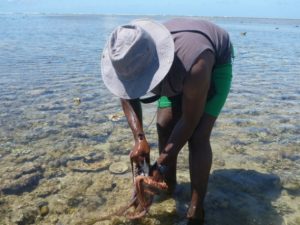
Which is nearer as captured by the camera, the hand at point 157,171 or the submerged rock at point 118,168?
the hand at point 157,171

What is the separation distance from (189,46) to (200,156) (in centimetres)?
120

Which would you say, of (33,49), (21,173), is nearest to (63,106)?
(21,173)

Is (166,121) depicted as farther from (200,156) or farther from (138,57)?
(138,57)

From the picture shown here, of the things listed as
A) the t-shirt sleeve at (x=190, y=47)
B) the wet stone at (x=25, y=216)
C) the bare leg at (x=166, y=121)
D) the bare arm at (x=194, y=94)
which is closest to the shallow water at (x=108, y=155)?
the wet stone at (x=25, y=216)

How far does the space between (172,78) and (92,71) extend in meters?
10.2

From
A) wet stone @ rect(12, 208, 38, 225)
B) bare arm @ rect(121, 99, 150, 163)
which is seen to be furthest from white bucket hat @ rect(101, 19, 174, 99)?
wet stone @ rect(12, 208, 38, 225)

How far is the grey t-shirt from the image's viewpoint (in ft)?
10.3

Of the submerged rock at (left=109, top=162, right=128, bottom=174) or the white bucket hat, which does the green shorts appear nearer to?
the white bucket hat

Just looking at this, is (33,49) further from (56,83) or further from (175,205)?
(175,205)

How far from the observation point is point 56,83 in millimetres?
11055

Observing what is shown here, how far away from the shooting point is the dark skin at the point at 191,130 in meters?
3.11

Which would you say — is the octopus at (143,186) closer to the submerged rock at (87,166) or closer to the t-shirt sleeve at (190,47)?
the t-shirt sleeve at (190,47)

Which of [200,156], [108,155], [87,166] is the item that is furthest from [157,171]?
[108,155]

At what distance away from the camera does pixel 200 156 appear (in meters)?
3.84
